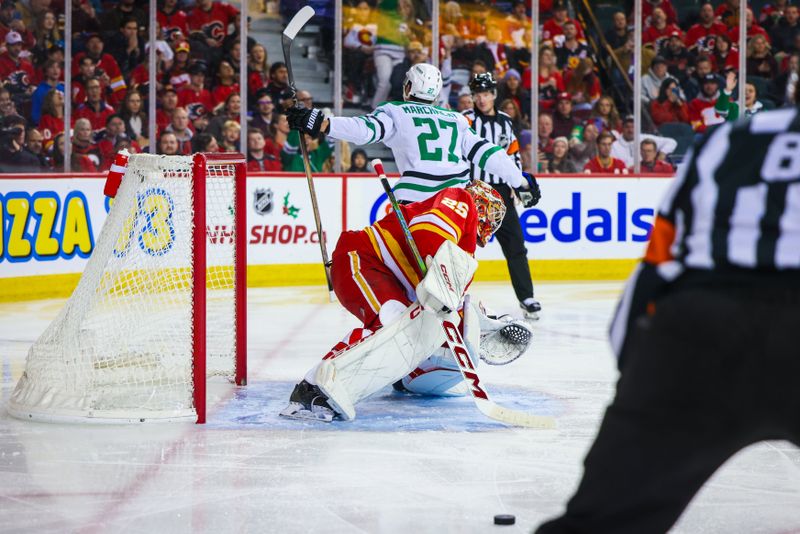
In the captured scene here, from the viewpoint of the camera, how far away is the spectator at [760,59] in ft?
30.7

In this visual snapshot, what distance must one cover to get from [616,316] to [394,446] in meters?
2.02

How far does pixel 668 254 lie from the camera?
1.59 meters

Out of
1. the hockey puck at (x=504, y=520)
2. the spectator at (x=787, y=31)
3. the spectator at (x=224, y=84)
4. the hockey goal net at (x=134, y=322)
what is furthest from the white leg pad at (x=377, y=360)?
the spectator at (x=787, y=31)

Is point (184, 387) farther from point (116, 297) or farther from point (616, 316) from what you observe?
point (616, 316)

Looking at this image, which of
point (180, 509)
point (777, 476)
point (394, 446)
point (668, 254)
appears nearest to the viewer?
point (668, 254)

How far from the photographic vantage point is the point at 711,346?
145 cm

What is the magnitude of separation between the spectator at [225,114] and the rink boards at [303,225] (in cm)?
62

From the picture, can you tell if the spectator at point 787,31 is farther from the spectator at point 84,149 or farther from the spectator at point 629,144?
the spectator at point 84,149

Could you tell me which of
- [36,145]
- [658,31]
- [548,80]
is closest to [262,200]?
[36,145]

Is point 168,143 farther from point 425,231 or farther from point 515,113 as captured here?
point 425,231

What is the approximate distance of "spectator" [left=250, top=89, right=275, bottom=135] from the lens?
328 inches

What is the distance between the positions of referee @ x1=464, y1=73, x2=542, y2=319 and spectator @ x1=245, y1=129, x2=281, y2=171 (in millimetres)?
2009

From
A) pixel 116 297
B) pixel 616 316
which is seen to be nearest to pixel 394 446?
pixel 116 297

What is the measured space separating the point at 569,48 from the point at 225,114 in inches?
103
